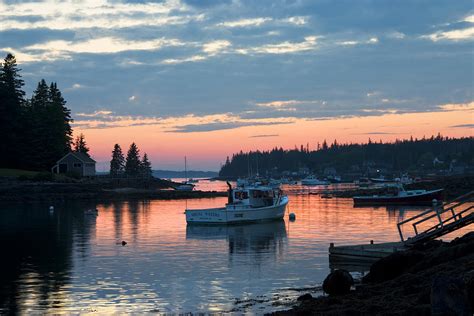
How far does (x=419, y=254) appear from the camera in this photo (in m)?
24.4

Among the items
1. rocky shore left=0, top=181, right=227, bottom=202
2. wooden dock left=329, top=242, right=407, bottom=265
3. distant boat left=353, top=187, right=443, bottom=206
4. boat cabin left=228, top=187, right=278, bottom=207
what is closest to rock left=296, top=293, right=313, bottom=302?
wooden dock left=329, top=242, right=407, bottom=265

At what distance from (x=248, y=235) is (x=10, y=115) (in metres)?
68.9

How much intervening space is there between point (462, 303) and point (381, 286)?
829 cm

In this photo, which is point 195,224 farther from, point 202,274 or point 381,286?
point 381,286

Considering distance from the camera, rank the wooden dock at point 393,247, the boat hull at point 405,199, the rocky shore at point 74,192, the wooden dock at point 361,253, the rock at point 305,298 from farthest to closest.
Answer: the rocky shore at point 74,192
the boat hull at point 405,199
the wooden dock at point 361,253
the wooden dock at point 393,247
the rock at point 305,298

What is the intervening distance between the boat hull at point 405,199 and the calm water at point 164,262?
25258 millimetres

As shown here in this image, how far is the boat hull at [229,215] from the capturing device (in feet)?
197

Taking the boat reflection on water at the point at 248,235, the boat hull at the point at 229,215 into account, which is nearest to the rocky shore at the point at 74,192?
the boat hull at the point at 229,215

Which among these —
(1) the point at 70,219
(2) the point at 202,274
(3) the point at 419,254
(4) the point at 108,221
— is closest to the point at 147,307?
(2) the point at 202,274

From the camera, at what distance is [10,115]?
108m

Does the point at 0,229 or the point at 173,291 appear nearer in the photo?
the point at 173,291

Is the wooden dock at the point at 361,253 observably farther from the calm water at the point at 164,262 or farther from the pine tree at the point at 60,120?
the pine tree at the point at 60,120

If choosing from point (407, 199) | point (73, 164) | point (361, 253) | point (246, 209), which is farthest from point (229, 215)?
point (73, 164)

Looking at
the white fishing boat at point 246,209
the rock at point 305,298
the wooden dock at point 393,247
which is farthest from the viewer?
the white fishing boat at point 246,209
